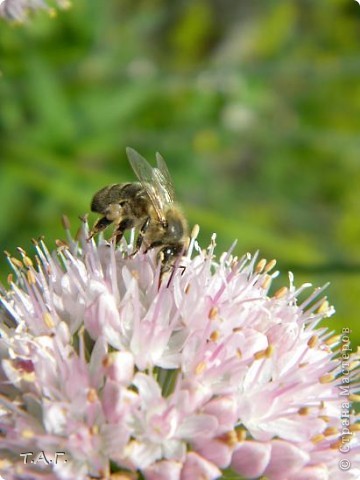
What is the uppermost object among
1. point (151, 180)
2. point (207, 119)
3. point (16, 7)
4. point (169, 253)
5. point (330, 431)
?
point (207, 119)

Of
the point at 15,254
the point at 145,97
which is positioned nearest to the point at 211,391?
the point at 15,254

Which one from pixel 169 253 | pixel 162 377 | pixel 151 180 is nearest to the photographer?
pixel 162 377

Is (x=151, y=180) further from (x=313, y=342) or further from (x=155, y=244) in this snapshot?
(x=313, y=342)

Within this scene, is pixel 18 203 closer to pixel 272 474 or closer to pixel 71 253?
pixel 71 253

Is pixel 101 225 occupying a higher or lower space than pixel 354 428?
higher

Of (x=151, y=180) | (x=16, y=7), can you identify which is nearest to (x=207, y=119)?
(x=16, y=7)

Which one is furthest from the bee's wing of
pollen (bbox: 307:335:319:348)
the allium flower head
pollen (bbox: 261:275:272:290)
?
pollen (bbox: 307:335:319:348)

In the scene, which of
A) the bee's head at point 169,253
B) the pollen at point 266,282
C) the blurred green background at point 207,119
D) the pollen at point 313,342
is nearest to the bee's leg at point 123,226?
the bee's head at point 169,253
